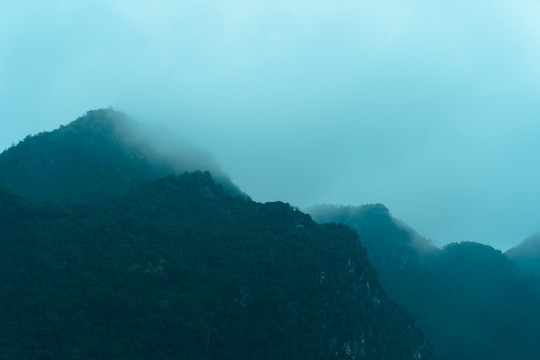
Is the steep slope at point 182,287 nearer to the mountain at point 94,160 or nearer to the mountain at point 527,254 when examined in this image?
the mountain at point 94,160

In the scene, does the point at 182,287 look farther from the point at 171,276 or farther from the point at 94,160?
the point at 94,160

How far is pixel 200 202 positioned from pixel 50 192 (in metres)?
15.9

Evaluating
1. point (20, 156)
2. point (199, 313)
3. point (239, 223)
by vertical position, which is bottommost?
point (199, 313)

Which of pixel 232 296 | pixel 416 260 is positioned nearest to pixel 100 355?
pixel 232 296

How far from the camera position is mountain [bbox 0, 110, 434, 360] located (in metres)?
47.4

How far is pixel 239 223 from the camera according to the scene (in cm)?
6462

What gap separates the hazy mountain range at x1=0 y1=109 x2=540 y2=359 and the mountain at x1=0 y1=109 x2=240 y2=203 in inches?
8.3

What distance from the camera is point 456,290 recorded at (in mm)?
79188

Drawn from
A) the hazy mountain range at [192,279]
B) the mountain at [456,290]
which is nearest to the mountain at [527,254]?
the mountain at [456,290]

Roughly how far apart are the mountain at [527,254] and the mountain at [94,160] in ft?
151

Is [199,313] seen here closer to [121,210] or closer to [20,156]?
[121,210]

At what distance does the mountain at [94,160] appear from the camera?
6656 cm

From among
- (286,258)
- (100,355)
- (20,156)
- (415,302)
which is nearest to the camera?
(100,355)

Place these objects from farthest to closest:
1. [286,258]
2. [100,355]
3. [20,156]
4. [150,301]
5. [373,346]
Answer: [20,156] < [286,258] < [373,346] < [150,301] < [100,355]
